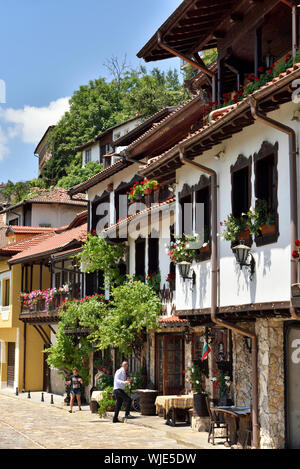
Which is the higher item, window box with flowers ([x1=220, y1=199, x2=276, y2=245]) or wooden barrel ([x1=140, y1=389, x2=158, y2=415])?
window box with flowers ([x1=220, y1=199, x2=276, y2=245])

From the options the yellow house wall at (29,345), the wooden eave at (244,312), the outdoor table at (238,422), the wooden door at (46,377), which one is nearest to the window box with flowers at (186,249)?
the wooden eave at (244,312)

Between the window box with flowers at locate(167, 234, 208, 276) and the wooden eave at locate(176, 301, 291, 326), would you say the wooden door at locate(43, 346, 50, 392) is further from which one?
the window box with flowers at locate(167, 234, 208, 276)

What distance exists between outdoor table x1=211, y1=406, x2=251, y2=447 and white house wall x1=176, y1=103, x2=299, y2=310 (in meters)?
2.06

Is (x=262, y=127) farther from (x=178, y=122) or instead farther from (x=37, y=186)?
(x=37, y=186)

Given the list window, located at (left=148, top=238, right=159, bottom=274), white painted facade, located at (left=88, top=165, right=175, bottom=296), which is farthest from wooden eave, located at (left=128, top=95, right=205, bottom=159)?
window, located at (left=148, top=238, right=159, bottom=274)

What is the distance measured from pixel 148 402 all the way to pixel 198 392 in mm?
4326

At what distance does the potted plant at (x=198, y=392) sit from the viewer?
17281 mm

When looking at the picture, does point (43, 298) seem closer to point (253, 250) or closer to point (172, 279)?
point (172, 279)

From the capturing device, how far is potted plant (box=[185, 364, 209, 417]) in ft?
56.7

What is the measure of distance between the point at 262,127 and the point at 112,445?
24.1 feet

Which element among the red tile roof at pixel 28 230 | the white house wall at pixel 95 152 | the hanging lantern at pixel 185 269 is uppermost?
the white house wall at pixel 95 152

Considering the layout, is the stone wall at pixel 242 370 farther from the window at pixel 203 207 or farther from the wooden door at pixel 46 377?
the wooden door at pixel 46 377

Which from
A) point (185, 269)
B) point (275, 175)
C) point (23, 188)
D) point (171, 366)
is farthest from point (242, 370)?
point (23, 188)

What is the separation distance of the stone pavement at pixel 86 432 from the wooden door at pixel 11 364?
46.0 ft
